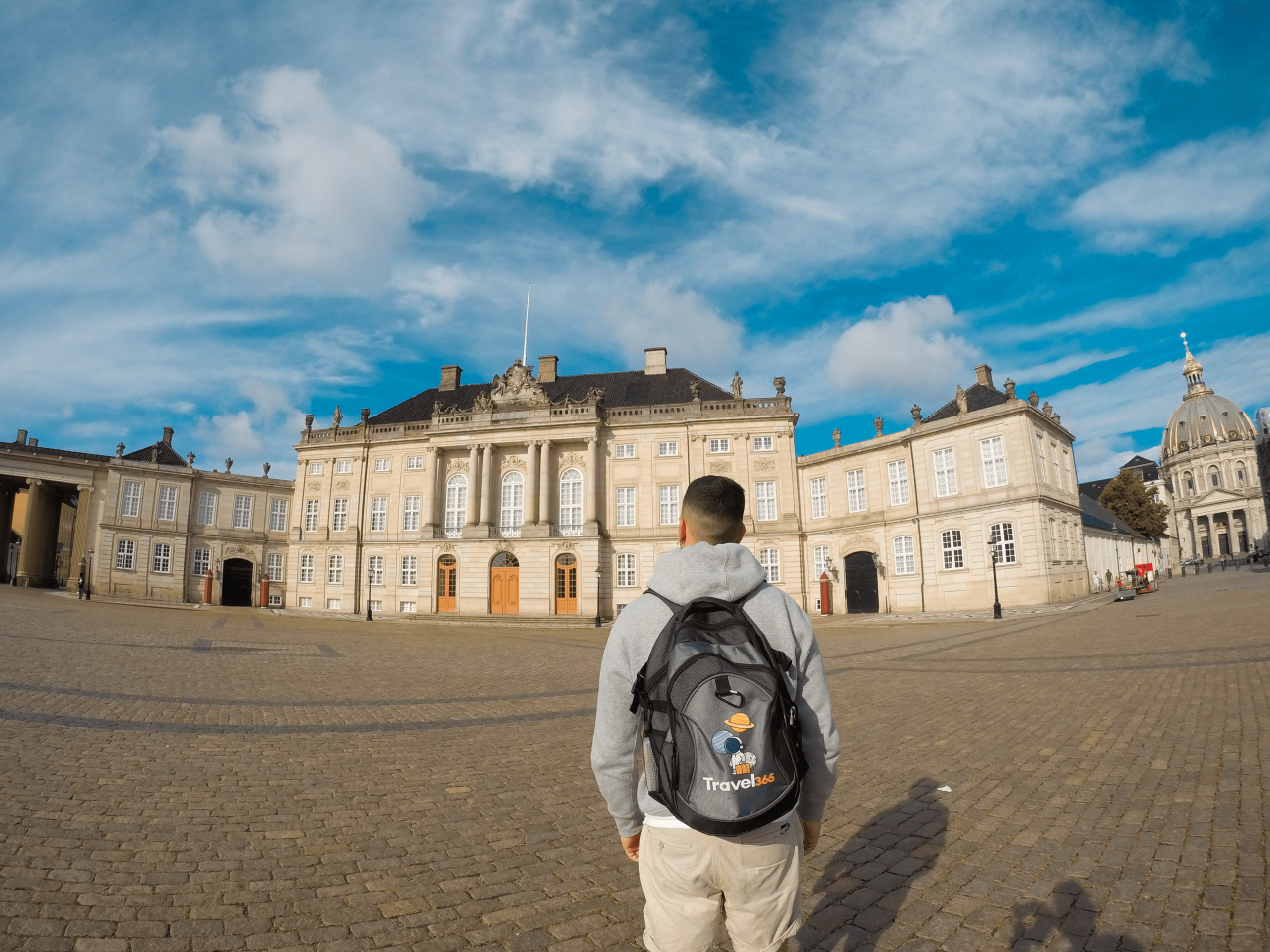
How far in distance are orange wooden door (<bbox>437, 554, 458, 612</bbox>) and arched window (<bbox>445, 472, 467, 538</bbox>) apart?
1.89 metres

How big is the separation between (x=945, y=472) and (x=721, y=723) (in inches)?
1432

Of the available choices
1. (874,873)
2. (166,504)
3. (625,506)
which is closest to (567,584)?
(625,506)

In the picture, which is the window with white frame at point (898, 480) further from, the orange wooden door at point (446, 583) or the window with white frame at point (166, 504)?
the window with white frame at point (166, 504)

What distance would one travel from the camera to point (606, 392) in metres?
47.6

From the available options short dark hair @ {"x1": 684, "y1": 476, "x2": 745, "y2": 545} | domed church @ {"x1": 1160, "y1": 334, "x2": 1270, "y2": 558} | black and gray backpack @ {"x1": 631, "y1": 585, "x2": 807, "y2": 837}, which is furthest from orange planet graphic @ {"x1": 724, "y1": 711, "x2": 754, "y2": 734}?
domed church @ {"x1": 1160, "y1": 334, "x2": 1270, "y2": 558}

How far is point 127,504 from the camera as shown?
155ft

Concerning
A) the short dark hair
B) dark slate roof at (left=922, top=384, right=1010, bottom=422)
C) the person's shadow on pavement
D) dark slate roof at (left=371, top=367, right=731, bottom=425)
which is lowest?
the person's shadow on pavement

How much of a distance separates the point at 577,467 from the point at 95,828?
126ft

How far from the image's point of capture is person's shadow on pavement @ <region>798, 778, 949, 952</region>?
11.7 ft

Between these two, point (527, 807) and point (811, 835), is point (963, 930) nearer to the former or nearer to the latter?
point (811, 835)

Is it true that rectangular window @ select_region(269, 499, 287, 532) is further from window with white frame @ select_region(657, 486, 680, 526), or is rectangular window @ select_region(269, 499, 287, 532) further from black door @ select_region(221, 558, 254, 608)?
window with white frame @ select_region(657, 486, 680, 526)

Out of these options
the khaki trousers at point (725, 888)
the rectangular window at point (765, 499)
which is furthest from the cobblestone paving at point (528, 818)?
the rectangular window at point (765, 499)

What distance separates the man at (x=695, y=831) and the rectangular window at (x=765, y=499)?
38946mm

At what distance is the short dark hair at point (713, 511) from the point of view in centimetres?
243
